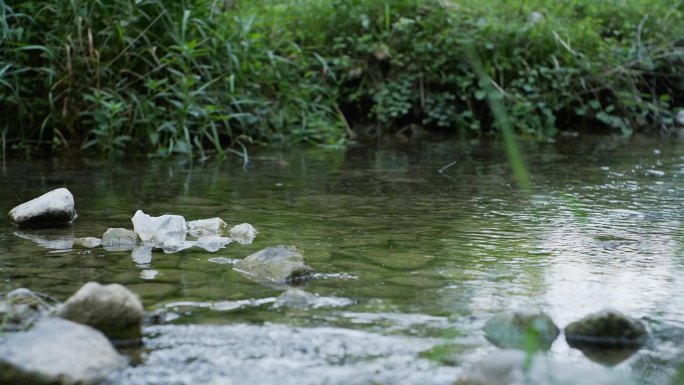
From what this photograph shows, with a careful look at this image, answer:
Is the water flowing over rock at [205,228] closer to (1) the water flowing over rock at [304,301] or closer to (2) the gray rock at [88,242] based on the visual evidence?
(2) the gray rock at [88,242]

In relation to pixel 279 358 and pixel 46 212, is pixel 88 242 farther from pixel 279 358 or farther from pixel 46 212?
pixel 279 358

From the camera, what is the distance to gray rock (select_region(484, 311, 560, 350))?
1.62 meters

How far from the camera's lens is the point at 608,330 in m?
1.64

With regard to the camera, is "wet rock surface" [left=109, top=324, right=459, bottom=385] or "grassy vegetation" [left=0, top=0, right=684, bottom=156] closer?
"wet rock surface" [left=109, top=324, right=459, bottom=385]

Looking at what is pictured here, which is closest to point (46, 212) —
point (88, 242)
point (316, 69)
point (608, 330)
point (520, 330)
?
point (88, 242)

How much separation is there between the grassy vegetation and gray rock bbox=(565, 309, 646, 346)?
329 cm

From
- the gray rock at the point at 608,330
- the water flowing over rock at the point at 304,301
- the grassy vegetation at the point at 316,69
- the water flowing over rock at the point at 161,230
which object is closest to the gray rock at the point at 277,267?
the water flowing over rock at the point at 304,301

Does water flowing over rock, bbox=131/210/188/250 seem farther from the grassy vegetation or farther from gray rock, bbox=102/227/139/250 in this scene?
the grassy vegetation

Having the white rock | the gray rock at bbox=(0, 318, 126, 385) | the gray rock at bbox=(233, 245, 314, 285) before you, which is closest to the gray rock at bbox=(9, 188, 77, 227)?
the white rock

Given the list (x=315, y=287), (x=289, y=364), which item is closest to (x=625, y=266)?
(x=315, y=287)

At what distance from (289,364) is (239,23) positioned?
4.04 metres

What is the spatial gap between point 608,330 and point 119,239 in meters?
1.43

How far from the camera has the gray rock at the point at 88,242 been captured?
2.47 metres

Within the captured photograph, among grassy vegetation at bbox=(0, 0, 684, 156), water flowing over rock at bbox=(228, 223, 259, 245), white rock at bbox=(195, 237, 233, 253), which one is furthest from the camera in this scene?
grassy vegetation at bbox=(0, 0, 684, 156)
